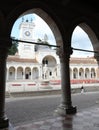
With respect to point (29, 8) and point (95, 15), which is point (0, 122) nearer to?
point (29, 8)

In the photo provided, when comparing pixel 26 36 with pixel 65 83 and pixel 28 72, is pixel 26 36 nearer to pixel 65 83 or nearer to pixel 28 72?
pixel 28 72

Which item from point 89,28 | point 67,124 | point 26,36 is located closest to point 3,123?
point 67,124

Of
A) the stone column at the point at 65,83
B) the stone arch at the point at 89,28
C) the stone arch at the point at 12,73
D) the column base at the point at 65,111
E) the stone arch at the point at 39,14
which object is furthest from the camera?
the stone arch at the point at 12,73

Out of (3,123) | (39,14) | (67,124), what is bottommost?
(67,124)

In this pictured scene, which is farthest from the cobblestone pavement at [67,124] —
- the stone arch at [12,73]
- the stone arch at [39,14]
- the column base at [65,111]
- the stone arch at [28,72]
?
the stone arch at [28,72]

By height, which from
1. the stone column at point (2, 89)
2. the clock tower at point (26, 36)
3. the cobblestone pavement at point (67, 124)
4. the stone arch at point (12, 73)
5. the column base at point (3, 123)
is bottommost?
the cobblestone pavement at point (67, 124)

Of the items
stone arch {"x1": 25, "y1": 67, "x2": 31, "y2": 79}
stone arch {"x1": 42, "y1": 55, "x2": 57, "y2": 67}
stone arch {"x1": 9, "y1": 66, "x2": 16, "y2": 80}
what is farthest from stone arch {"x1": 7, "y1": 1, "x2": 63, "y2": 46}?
stone arch {"x1": 42, "y1": 55, "x2": 57, "y2": 67}

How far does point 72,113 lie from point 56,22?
2.97 meters

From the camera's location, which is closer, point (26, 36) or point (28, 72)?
point (26, 36)

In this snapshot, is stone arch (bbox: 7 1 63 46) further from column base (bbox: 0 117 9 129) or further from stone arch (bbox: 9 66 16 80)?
stone arch (bbox: 9 66 16 80)

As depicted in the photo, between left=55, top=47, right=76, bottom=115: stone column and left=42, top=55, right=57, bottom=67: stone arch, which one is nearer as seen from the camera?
left=55, top=47, right=76, bottom=115: stone column

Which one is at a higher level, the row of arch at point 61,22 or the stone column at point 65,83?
the row of arch at point 61,22

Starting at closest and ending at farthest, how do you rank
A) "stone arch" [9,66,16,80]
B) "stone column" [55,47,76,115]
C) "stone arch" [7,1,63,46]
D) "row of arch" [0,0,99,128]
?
"row of arch" [0,0,99,128], "stone arch" [7,1,63,46], "stone column" [55,47,76,115], "stone arch" [9,66,16,80]

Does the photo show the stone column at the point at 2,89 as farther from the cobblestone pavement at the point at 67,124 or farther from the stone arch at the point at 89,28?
the stone arch at the point at 89,28
